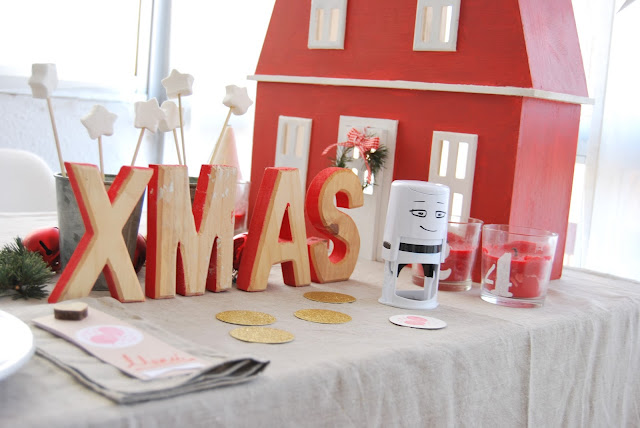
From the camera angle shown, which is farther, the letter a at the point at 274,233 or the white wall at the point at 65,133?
the white wall at the point at 65,133

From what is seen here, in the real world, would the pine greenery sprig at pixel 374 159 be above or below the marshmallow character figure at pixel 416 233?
above

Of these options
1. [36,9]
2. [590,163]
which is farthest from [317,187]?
[36,9]

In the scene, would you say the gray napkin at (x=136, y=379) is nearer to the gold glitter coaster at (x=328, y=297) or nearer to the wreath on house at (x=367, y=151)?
the gold glitter coaster at (x=328, y=297)

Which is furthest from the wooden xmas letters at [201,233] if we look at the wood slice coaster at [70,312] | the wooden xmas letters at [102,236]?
the wood slice coaster at [70,312]

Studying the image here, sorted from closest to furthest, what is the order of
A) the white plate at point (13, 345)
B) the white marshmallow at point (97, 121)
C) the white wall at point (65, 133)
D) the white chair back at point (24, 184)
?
the white plate at point (13, 345)
the white marshmallow at point (97, 121)
the white chair back at point (24, 184)
the white wall at point (65, 133)

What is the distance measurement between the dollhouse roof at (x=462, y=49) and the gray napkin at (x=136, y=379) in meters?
0.74

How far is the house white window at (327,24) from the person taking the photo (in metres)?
1.41

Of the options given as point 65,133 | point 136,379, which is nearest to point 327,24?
point 136,379

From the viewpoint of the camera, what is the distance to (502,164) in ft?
3.93

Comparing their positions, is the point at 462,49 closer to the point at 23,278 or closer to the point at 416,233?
the point at 416,233

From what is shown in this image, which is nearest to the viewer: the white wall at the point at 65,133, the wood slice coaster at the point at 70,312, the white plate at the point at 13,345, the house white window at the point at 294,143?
the white plate at the point at 13,345

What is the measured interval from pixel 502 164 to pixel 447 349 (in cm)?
45

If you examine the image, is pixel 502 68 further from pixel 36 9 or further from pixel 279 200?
pixel 36 9

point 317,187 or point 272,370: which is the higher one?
point 317,187
